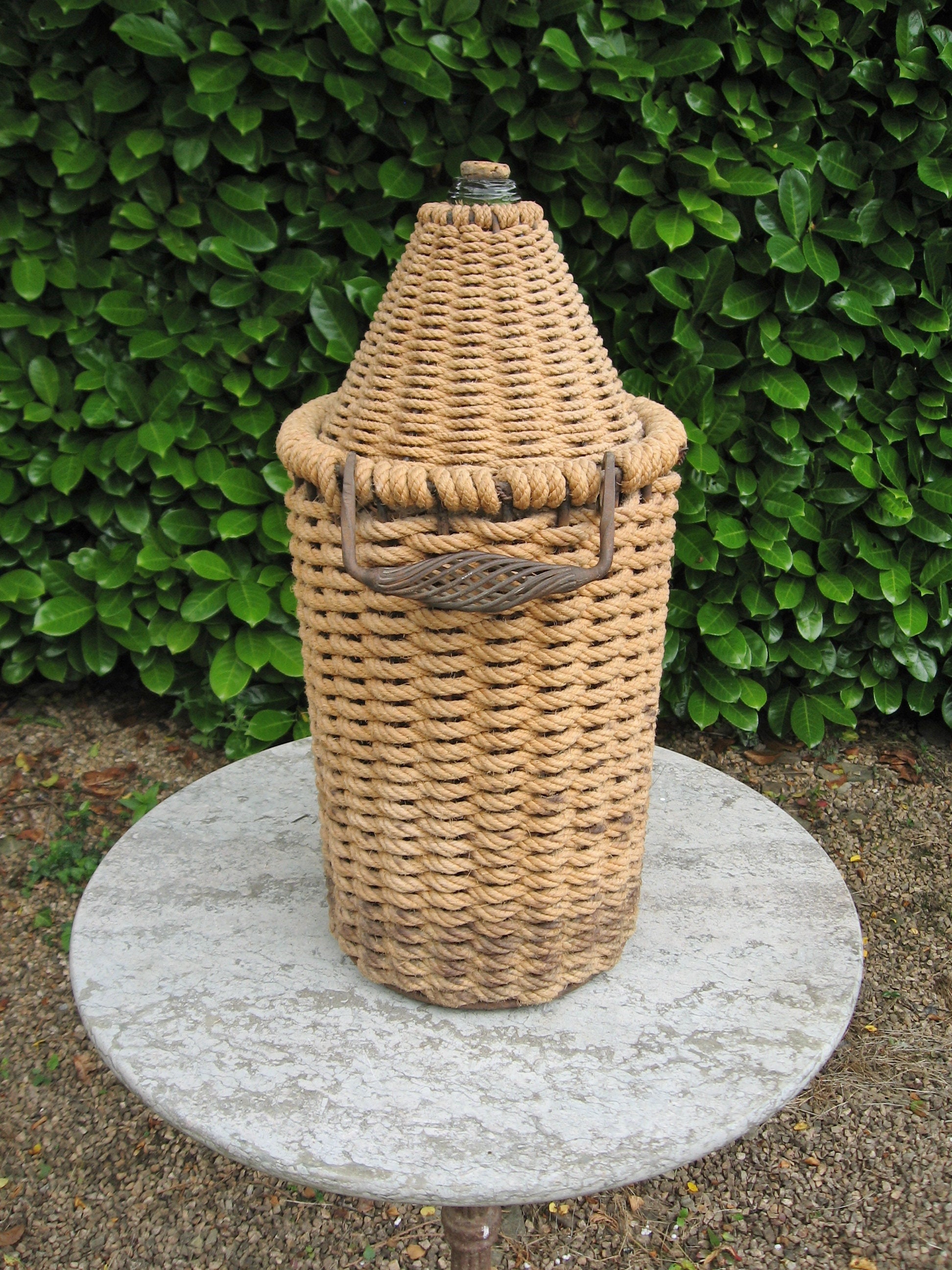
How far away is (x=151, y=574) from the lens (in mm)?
2311

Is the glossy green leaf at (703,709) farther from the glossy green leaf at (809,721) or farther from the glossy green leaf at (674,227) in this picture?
the glossy green leaf at (674,227)

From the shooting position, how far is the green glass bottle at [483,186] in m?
1.02

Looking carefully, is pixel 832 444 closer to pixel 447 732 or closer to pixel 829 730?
pixel 829 730

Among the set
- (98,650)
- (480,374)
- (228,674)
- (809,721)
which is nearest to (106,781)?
(98,650)

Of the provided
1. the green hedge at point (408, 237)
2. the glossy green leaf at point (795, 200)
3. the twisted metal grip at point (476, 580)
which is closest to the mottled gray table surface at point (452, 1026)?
the twisted metal grip at point (476, 580)

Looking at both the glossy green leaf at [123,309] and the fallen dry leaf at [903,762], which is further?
the fallen dry leaf at [903,762]

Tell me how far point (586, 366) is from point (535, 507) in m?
0.20

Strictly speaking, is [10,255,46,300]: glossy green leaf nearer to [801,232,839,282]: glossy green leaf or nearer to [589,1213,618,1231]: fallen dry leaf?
[801,232,839,282]: glossy green leaf

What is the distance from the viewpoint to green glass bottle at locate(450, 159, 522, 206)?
1.02m

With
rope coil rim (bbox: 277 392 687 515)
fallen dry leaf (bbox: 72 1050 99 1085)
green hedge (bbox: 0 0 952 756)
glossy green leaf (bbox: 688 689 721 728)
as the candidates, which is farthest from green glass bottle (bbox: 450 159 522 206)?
fallen dry leaf (bbox: 72 1050 99 1085)

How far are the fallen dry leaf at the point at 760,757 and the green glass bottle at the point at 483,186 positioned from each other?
1.75 metres

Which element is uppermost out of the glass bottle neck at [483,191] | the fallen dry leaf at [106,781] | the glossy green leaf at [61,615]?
the glass bottle neck at [483,191]

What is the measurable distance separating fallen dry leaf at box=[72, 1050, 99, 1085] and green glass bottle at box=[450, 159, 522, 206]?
1.65 meters

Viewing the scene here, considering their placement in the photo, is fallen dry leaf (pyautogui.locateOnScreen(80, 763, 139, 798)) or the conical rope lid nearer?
the conical rope lid
